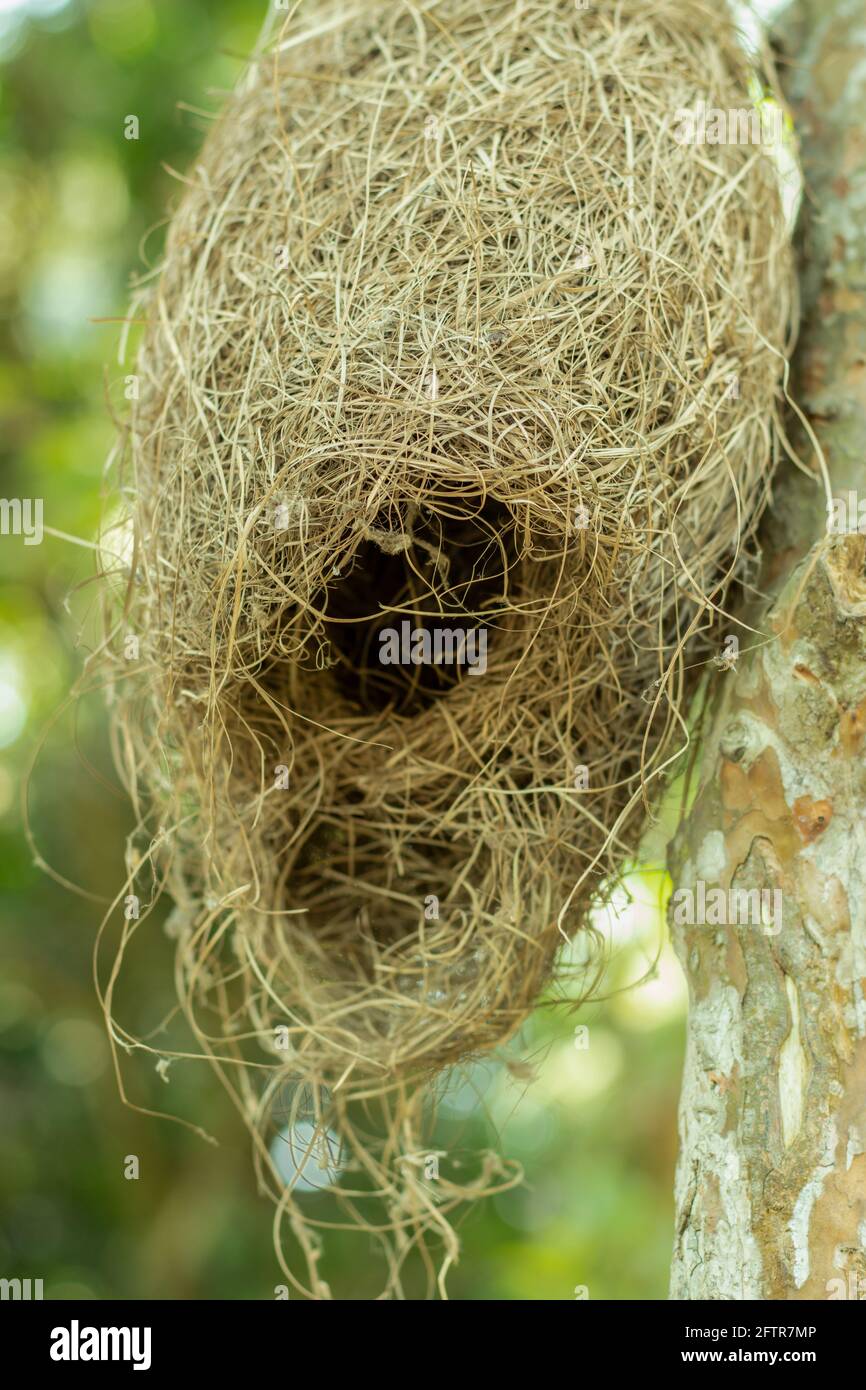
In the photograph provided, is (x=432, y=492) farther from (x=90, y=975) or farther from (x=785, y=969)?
(x=90, y=975)

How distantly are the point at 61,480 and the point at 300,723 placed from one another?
4.29 ft

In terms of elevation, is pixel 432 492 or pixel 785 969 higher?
pixel 432 492

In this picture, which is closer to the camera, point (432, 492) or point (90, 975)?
point (432, 492)

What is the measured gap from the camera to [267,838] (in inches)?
48.4

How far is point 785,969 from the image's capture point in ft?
3.37

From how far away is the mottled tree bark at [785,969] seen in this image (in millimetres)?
977

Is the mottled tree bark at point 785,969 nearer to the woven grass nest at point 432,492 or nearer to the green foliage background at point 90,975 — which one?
the woven grass nest at point 432,492

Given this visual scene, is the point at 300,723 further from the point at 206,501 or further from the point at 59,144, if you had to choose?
the point at 59,144

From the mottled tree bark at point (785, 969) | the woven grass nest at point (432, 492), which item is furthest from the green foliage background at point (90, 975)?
the mottled tree bark at point (785, 969)

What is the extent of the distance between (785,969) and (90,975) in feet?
7.37

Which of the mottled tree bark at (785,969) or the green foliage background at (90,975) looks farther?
the green foliage background at (90,975)

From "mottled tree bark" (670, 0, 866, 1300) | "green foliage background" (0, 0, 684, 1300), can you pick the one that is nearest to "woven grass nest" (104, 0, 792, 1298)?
"mottled tree bark" (670, 0, 866, 1300)

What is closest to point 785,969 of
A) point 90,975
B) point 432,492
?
point 432,492

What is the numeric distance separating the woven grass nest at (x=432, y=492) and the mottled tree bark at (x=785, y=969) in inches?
3.2
